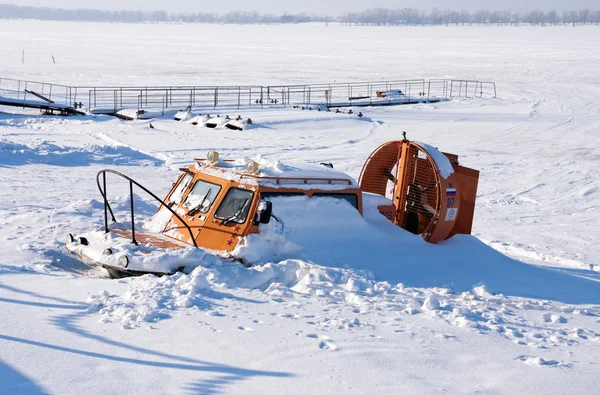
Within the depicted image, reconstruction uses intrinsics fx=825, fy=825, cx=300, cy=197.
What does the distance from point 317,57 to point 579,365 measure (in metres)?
82.7

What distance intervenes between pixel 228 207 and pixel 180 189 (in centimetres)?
114

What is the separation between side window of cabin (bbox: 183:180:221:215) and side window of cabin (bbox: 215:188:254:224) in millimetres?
200

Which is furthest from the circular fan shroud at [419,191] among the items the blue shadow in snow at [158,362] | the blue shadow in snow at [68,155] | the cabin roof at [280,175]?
the blue shadow in snow at [68,155]

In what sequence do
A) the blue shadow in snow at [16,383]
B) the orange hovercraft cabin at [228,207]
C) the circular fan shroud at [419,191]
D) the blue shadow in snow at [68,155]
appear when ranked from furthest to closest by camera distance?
the blue shadow in snow at [68,155] → the circular fan shroud at [419,191] → the orange hovercraft cabin at [228,207] → the blue shadow in snow at [16,383]

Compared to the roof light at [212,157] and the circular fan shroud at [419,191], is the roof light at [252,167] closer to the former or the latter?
the roof light at [212,157]

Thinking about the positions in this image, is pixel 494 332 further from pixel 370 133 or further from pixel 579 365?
pixel 370 133

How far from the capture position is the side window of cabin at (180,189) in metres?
10.3

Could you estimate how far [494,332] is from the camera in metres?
7.44

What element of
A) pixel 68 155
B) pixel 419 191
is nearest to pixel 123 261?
pixel 419 191

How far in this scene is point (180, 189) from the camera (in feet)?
34.2

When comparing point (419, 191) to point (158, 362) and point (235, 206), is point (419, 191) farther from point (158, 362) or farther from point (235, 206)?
point (158, 362)

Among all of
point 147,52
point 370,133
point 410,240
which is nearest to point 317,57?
point 147,52

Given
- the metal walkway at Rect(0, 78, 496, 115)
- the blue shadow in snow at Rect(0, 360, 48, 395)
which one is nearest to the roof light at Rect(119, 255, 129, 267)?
the blue shadow in snow at Rect(0, 360, 48, 395)

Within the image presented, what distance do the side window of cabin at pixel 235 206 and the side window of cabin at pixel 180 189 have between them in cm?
89
